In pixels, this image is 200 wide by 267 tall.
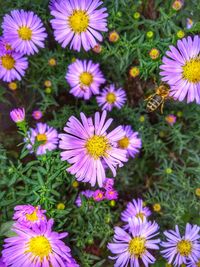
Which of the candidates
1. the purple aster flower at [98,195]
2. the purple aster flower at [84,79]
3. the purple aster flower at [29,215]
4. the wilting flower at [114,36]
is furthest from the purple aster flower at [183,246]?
the wilting flower at [114,36]

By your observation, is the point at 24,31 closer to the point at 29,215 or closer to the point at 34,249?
the point at 29,215

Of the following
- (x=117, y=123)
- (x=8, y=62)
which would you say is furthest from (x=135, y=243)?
(x=8, y=62)

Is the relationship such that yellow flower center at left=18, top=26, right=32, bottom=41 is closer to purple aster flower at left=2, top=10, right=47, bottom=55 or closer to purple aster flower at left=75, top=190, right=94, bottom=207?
purple aster flower at left=2, top=10, right=47, bottom=55

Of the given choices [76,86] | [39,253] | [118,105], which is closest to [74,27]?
[76,86]

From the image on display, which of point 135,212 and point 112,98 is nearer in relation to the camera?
point 135,212

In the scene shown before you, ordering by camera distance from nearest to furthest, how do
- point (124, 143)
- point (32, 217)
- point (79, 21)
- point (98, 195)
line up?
point (32, 217) → point (98, 195) → point (79, 21) → point (124, 143)

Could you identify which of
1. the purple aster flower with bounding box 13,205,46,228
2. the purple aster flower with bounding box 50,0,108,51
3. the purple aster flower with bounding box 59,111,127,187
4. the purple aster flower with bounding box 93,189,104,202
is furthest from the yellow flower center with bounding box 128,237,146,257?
the purple aster flower with bounding box 50,0,108,51
